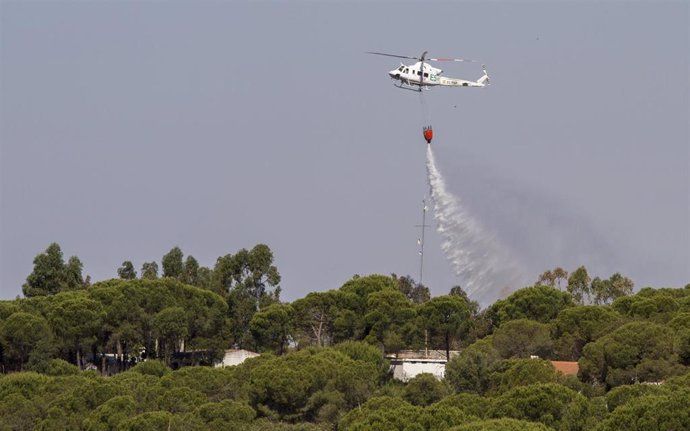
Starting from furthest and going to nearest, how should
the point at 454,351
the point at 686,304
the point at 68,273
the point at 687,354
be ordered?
1. the point at 68,273
2. the point at 454,351
3. the point at 686,304
4. the point at 687,354

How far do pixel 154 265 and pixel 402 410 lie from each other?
164ft

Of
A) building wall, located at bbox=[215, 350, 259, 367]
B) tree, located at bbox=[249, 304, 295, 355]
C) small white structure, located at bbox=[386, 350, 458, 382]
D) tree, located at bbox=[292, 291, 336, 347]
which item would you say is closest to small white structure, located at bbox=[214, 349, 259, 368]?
building wall, located at bbox=[215, 350, 259, 367]

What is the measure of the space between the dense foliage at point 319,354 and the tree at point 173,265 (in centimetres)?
9

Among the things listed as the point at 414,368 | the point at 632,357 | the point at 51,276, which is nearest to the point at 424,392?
the point at 632,357

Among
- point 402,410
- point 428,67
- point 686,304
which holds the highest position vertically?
point 428,67

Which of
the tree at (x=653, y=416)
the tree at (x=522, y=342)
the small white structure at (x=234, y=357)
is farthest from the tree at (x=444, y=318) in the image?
the tree at (x=653, y=416)

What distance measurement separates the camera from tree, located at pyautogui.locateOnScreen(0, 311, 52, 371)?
78.5 meters

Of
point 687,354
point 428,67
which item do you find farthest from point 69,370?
point 687,354

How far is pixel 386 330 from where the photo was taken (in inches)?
3386

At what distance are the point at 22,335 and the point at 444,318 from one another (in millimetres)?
21826

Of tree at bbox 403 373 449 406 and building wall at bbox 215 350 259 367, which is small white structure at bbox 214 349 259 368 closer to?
building wall at bbox 215 350 259 367

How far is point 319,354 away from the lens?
73375mm

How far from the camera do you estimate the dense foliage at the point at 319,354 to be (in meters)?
60.1

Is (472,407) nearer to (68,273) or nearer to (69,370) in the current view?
(69,370)
